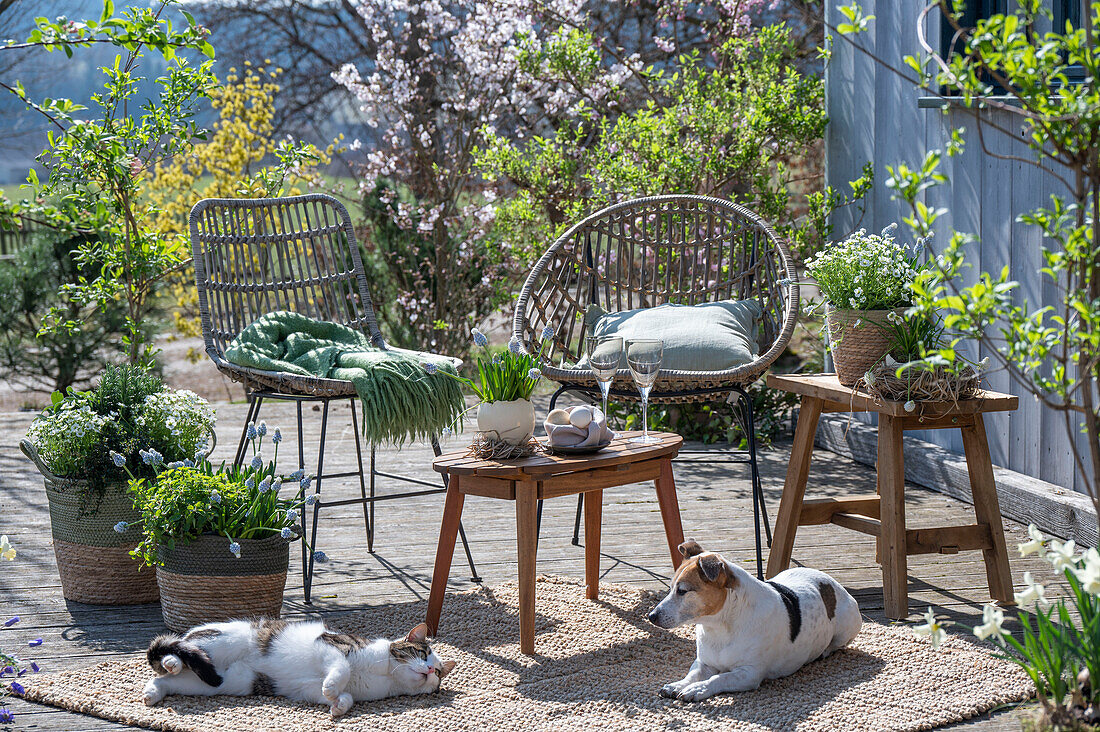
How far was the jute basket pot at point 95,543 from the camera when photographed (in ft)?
8.43

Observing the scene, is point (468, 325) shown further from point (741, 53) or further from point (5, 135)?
point (5, 135)

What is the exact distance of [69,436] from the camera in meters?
2.54

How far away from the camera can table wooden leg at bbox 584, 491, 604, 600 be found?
8.60ft

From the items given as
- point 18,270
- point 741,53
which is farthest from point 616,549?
point 18,270

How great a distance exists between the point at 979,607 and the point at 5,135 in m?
9.02

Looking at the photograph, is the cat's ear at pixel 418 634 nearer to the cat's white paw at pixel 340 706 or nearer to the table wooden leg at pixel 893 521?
the cat's white paw at pixel 340 706

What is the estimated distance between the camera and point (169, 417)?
2.61 m

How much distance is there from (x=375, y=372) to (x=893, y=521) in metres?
1.26

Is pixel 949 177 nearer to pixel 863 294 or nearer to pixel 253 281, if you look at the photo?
pixel 863 294

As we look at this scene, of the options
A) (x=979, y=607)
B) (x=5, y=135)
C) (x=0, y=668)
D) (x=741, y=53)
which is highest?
(x=5, y=135)

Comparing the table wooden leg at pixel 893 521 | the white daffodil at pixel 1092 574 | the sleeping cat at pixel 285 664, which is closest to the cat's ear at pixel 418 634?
the sleeping cat at pixel 285 664

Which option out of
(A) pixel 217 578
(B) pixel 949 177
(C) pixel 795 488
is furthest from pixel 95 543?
(B) pixel 949 177

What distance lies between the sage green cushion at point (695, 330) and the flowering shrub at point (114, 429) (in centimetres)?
104

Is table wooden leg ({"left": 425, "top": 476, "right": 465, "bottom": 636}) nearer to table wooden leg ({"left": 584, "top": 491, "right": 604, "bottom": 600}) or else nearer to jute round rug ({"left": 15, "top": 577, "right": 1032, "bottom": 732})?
jute round rug ({"left": 15, "top": 577, "right": 1032, "bottom": 732})
